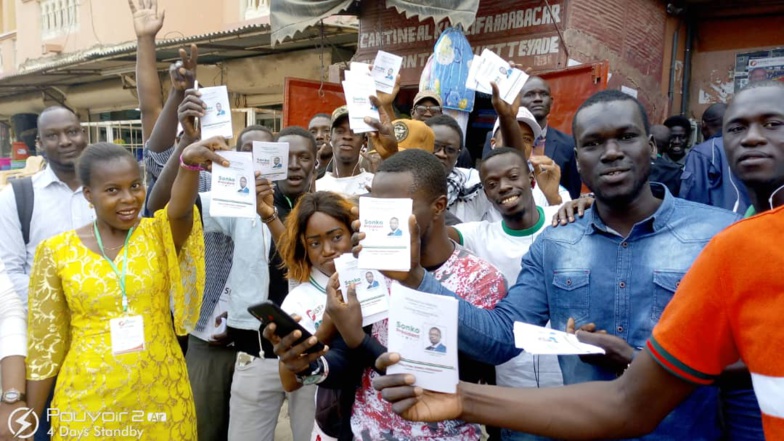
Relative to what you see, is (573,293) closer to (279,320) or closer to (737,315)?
(737,315)

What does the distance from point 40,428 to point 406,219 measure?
7.25ft

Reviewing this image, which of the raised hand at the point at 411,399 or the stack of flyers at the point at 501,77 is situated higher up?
the stack of flyers at the point at 501,77

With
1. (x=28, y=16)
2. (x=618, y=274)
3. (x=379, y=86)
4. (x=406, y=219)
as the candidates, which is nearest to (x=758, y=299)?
(x=618, y=274)

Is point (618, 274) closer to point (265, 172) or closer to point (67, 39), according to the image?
point (265, 172)

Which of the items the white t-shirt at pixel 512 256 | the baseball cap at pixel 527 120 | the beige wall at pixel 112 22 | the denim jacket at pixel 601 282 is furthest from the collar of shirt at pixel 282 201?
the beige wall at pixel 112 22

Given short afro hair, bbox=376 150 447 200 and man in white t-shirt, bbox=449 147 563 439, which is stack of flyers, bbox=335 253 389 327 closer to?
short afro hair, bbox=376 150 447 200

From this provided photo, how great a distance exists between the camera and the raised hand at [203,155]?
100 inches

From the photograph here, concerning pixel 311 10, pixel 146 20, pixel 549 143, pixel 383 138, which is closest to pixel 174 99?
pixel 146 20

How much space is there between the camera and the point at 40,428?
2.79m

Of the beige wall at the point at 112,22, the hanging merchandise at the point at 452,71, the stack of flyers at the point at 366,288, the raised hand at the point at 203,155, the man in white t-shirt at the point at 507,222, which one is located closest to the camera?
the stack of flyers at the point at 366,288

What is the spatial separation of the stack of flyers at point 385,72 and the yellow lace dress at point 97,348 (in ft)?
5.78

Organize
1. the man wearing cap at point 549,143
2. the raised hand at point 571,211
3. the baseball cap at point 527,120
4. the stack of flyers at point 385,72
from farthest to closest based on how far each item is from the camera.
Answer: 1. the man wearing cap at point 549,143
2. the baseball cap at point 527,120
3. the stack of flyers at point 385,72
4. the raised hand at point 571,211

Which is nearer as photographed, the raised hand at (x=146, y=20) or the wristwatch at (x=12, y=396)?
the wristwatch at (x=12, y=396)

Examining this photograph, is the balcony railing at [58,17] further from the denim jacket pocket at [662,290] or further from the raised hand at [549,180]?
the denim jacket pocket at [662,290]
